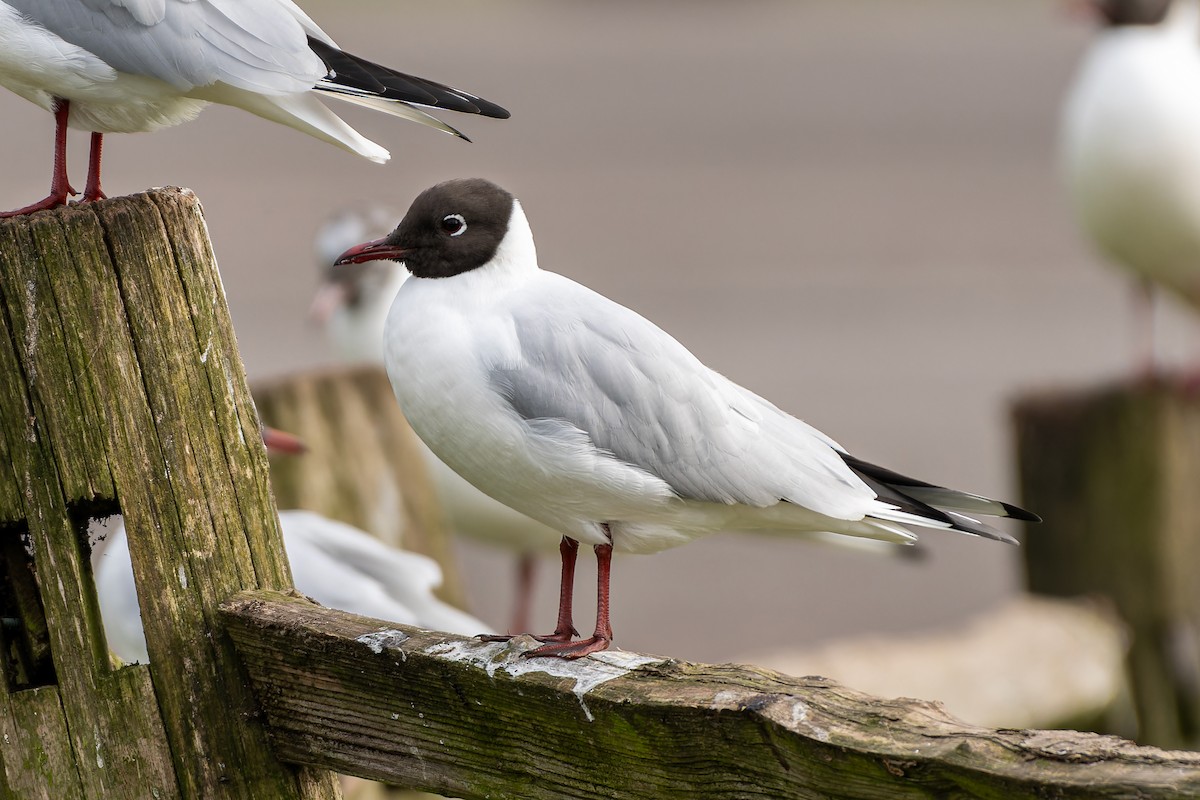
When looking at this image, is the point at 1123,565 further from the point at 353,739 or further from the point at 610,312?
the point at 353,739

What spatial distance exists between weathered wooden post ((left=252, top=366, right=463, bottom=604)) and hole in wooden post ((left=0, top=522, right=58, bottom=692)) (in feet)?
6.47

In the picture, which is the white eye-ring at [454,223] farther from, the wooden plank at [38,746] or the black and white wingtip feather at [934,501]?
the wooden plank at [38,746]

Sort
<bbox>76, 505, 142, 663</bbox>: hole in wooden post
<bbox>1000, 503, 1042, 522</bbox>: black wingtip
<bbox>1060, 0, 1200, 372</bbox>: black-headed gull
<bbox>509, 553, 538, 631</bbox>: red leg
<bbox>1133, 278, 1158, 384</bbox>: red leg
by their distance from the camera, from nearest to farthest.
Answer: <bbox>1000, 503, 1042, 522</bbox>: black wingtip → <bbox>76, 505, 142, 663</bbox>: hole in wooden post → <bbox>1133, 278, 1158, 384</bbox>: red leg → <bbox>509, 553, 538, 631</bbox>: red leg → <bbox>1060, 0, 1200, 372</bbox>: black-headed gull

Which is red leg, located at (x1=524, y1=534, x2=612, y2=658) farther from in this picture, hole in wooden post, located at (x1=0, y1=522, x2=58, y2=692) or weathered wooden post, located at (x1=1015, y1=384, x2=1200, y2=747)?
weathered wooden post, located at (x1=1015, y1=384, x2=1200, y2=747)

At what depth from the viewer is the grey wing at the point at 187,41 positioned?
242 cm

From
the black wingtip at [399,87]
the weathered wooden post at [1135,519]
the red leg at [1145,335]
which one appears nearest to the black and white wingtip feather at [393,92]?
the black wingtip at [399,87]

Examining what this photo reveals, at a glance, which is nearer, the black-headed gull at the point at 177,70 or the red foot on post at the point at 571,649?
the red foot on post at the point at 571,649

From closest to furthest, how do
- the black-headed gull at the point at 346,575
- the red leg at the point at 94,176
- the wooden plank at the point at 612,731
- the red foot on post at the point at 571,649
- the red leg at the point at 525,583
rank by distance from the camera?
the wooden plank at the point at 612,731, the red foot on post at the point at 571,649, the red leg at the point at 94,176, the black-headed gull at the point at 346,575, the red leg at the point at 525,583

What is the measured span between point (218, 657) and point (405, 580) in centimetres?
142

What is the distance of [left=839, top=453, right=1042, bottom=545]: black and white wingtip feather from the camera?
2.39 metres

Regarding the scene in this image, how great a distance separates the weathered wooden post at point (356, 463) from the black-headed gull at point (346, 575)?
482 millimetres

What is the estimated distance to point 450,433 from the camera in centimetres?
235

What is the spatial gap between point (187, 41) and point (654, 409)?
0.93 metres

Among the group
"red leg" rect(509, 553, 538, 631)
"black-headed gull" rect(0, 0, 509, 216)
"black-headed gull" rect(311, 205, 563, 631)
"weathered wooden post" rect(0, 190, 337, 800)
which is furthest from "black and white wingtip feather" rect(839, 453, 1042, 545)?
"red leg" rect(509, 553, 538, 631)
